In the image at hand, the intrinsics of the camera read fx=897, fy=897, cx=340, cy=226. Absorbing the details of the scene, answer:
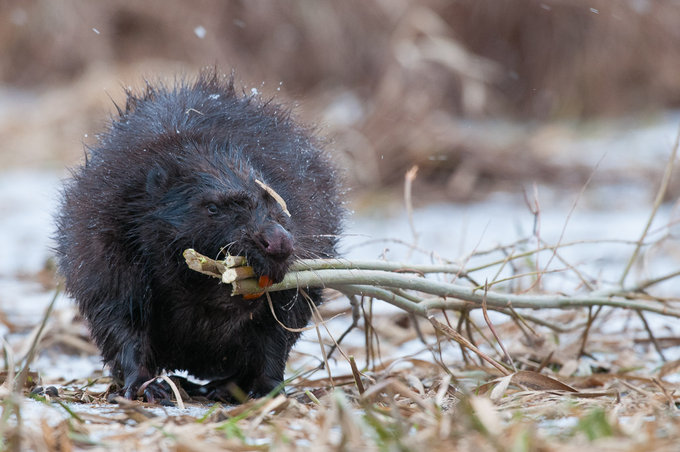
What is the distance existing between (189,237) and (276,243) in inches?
14.7

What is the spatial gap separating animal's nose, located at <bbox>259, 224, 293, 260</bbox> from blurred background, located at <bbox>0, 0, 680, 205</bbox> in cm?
700

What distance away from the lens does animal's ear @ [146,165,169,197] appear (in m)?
3.02

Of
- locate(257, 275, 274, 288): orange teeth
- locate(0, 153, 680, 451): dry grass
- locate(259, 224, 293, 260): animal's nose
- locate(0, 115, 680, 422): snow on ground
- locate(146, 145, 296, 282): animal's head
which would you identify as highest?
locate(0, 115, 680, 422): snow on ground

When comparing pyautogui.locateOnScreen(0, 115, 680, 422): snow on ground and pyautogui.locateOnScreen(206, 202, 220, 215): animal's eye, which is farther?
pyautogui.locateOnScreen(0, 115, 680, 422): snow on ground

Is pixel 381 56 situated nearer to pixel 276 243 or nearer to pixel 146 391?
pixel 146 391

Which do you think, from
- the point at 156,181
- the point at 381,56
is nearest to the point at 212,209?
the point at 156,181

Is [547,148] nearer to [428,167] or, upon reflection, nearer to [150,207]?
[428,167]

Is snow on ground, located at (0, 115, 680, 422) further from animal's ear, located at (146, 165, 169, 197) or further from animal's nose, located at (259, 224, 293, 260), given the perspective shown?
animal's nose, located at (259, 224, 293, 260)

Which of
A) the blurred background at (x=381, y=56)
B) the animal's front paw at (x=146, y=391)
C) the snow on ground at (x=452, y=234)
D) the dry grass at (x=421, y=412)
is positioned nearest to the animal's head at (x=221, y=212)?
the dry grass at (x=421, y=412)

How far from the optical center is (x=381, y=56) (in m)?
10.5

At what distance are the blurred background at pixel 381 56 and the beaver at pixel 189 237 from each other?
637 cm

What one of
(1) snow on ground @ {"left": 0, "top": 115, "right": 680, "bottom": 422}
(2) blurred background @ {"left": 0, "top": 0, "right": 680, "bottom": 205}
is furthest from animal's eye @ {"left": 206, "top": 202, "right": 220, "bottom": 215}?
(2) blurred background @ {"left": 0, "top": 0, "right": 680, "bottom": 205}

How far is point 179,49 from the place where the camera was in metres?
Result: 11.0

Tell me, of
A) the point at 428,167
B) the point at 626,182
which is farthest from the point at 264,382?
the point at 626,182
